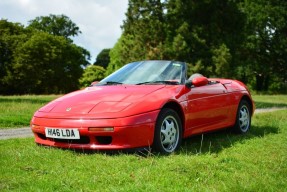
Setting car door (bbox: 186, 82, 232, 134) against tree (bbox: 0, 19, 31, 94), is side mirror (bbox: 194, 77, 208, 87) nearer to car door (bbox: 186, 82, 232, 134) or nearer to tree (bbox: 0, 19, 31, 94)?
car door (bbox: 186, 82, 232, 134)

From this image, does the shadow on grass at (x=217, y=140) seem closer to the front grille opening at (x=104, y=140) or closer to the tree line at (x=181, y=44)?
the front grille opening at (x=104, y=140)

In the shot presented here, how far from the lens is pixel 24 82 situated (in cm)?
5078

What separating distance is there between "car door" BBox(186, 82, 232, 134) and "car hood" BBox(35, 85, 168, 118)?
0.58 m

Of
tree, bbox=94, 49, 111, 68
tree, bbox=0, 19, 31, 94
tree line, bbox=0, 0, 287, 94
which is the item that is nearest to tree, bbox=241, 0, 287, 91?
tree line, bbox=0, 0, 287, 94

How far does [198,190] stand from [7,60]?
172 feet

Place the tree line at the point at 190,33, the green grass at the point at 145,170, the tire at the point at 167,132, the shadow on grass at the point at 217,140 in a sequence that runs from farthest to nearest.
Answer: the tree line at the point at 190,33
the shadow on grass at the point at 217,140
the tire at the point at 167,132
the green grass at the point at 145,170

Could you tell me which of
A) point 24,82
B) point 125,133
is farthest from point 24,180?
point 24,82

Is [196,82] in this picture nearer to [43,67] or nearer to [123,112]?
[123,112]

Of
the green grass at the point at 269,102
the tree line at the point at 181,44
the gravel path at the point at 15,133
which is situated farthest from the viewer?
the tree line at the point at 181,44

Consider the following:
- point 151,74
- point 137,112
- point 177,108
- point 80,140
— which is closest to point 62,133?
point 80,140

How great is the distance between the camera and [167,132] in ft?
18.2

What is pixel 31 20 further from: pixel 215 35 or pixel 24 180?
pixel 24 180

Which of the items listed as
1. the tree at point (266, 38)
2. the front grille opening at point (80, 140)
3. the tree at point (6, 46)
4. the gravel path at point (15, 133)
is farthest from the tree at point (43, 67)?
the front grille opening at point (80, 140)

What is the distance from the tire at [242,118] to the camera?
25.2ft
